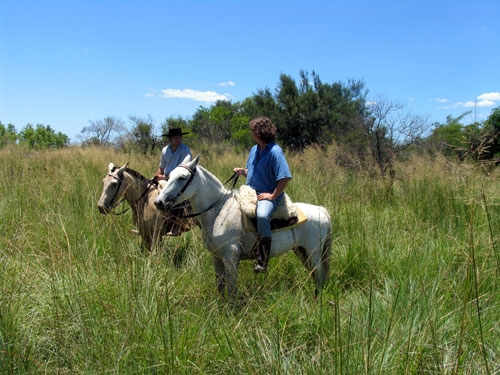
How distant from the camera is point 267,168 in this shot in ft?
13.3

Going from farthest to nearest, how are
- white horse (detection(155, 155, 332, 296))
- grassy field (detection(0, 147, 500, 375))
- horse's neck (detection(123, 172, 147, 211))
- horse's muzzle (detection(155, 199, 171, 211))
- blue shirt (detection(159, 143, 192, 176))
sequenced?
blue shirt (detection(159, 143, 192, 176)) → horse's neck (detection(123, 172, 147, 211)) → white horse (detection(155, 155, 332, 296)) → horse's muzzle (detection(155, 199, 171, 211)) → grassy field (detection(0, 147, 500, 375))

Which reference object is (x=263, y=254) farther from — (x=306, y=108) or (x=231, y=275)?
(x=306, y=108)

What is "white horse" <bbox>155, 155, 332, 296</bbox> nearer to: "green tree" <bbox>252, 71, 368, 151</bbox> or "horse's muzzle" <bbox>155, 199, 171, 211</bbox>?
"horse's muzzle" <bbox>155, 199, 171, 211</bbox>

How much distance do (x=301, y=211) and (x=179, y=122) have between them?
54.7 ft

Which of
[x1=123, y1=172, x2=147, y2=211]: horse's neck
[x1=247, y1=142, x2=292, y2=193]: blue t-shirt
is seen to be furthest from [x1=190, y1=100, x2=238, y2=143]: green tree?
[x1=247, y1=142, x2=292, y2=193]: blue t-shirt

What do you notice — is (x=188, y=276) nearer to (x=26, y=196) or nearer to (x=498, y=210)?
(x=26, y=196)

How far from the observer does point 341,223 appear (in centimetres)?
569

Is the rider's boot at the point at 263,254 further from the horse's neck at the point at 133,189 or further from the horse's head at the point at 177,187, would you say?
the horse's neck at the point at 133,189

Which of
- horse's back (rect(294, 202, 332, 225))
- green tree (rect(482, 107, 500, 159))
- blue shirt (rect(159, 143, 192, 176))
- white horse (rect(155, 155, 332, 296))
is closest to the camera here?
green tree (rect(482, 107, 500, 159))

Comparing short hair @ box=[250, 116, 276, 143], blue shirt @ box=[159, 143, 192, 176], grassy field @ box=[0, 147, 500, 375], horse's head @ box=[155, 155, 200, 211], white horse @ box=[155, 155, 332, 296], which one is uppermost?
short hair @ box=[250, 116, 276, 143]

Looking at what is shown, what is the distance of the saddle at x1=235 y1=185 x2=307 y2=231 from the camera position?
3.86 meters

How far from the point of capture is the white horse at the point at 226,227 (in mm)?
3768

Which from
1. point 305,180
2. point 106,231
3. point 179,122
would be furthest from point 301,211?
point 179,122

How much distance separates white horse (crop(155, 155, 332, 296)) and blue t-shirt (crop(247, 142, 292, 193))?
12.5 inches
